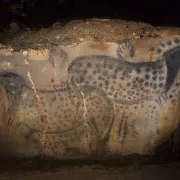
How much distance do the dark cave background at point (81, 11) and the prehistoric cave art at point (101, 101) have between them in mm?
345

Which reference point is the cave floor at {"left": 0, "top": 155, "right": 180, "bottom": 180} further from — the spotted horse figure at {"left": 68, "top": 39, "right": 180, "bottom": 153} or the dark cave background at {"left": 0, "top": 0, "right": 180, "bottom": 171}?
the spotted horse figure at {"left": 68, "top": 39, "right": 180, "bottom": 153}

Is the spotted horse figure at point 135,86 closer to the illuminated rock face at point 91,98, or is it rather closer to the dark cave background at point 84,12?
the illuminated rock face at point 91,98

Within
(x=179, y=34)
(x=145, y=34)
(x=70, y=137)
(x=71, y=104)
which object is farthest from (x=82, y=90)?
(x=179, y=34)

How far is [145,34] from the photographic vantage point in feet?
6.46

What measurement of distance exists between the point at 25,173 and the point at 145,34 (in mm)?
1203

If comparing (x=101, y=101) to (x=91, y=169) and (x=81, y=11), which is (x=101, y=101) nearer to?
(x=91, y=169)

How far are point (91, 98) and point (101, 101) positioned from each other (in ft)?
0.20

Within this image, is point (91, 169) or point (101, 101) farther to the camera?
point (91, 169)

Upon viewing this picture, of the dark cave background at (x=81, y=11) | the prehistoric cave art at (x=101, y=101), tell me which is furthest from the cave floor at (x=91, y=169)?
the dark cave background at (x=81, y=11)

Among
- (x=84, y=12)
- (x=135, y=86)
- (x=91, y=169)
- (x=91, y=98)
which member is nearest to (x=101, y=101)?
(x=91, y=98)

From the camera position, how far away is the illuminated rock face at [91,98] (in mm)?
1966

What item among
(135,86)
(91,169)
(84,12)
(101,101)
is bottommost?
(91,169)

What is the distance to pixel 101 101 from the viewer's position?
2049mm

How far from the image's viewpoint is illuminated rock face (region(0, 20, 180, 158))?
6.45ft
